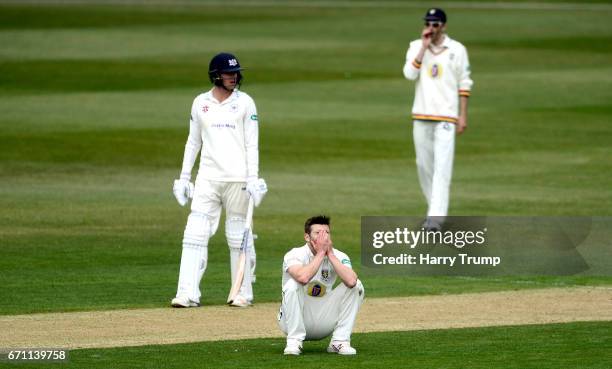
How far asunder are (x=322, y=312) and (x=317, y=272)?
0.28m

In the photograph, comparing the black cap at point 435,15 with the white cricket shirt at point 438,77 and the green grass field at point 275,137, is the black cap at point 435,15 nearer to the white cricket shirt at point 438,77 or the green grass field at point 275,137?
the white cricket shirt at point 438,77

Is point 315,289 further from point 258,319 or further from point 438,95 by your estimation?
point 438,95

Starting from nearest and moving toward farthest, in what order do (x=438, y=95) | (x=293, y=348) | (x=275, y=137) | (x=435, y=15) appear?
(x=293, y=348) < (x=435, y=15) < (x=438, y=95) < (x=275, y=137)

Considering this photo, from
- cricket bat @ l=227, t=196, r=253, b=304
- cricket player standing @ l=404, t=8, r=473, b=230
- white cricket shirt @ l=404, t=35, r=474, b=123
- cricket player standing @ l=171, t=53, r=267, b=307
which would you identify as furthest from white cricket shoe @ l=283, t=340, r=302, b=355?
white cricket shirt @ l=404, t=35, r=474, b=123

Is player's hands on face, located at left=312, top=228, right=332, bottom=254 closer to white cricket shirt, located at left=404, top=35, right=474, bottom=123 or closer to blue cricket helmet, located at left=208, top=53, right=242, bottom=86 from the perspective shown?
blue cricket helmet, located at left=208, top=53, right=242, bottom=86

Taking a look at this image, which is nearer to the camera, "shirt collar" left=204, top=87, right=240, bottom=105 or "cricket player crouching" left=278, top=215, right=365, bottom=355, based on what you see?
"cricket player crouching" left=278, top=215, right=365, bottom=355

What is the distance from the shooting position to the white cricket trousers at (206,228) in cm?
1223

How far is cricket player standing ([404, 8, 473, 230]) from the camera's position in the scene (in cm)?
1600

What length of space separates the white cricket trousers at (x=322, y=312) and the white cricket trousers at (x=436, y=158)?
5995 mm

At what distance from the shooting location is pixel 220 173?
40.6ft

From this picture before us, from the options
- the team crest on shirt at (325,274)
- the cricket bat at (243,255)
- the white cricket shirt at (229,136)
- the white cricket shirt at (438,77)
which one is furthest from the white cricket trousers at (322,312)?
the white cricket shirt at (438,77)

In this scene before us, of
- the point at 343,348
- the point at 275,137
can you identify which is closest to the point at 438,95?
the point at 343,348

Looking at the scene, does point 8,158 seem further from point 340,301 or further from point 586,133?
point 340,301

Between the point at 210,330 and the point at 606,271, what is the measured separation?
4.98 meters
